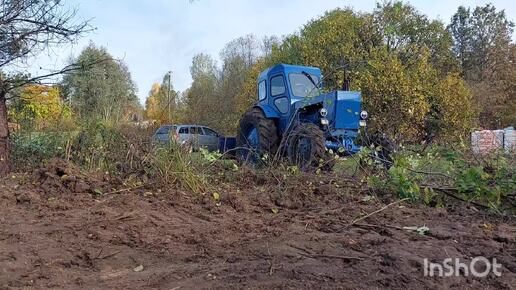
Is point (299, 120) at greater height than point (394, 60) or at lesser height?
lesser

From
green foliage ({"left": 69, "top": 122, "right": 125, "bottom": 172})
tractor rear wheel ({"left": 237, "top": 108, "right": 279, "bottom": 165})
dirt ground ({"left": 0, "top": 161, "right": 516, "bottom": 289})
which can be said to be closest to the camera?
dirt ground ({"left": 0, "top": 161, "right": 516, "bottom": 289})

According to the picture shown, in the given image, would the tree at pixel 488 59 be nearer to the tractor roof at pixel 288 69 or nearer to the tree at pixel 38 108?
the tractor roof at pixel 288 69

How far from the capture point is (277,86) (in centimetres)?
1209

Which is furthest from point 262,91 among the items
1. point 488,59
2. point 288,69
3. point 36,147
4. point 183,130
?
point 488,59

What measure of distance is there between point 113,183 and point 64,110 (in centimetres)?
319

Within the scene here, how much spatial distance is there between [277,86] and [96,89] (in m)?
4.23

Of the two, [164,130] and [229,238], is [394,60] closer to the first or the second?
[164,130]

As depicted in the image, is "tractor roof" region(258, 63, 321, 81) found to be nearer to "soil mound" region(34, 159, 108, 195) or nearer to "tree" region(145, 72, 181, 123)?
"tree" region(145, 72, 181, 123)

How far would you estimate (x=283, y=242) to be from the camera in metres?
4.49

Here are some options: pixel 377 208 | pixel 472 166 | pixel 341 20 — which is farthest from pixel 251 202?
pixel 341 20

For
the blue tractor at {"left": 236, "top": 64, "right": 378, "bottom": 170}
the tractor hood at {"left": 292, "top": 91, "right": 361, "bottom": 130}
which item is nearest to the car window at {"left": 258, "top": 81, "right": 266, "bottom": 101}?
the blue tractor at {"left": 236, "top": 64, "right": 378, "bottom": 170}

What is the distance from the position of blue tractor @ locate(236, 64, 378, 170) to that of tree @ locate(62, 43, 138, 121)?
241cm

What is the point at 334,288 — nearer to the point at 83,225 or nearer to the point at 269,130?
the point at 83,225

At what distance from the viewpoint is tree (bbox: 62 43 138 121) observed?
869 centimetres
